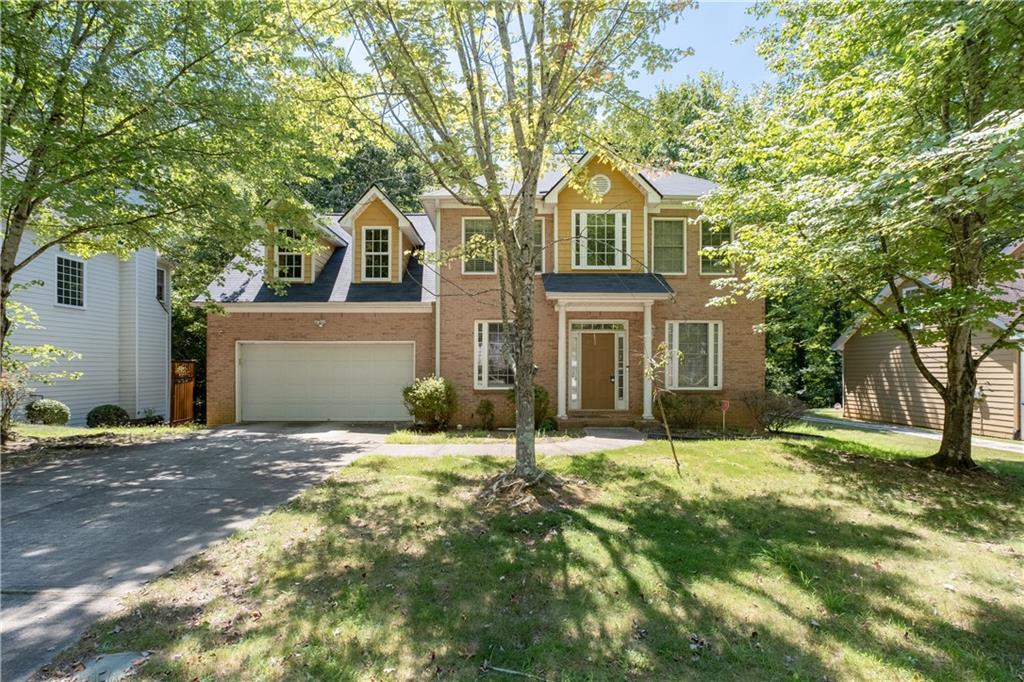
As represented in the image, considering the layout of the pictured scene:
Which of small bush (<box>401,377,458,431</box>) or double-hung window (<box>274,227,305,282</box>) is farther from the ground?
double-hung window (<box>274,227,305,282</box>)

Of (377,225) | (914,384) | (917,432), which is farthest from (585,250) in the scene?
(914,384)

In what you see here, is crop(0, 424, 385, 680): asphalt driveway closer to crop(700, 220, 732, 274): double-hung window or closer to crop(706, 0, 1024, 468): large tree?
crop(706, 0, 1024, 468): large tree

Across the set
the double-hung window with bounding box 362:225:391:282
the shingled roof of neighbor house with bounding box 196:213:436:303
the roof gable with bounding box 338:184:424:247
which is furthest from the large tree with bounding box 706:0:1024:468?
the double-hung window with bounding box 362:225:391:282

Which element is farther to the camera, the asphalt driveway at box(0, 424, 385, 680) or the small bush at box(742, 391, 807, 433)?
the small bush at box(742, 391, 807, 433)

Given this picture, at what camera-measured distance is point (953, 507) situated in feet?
20.2

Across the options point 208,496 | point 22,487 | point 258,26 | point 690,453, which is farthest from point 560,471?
point 258,26

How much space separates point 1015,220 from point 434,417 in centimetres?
1090

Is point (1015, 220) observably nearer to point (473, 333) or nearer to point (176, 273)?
point (473, 333)

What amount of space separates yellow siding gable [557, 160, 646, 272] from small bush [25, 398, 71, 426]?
14.5m

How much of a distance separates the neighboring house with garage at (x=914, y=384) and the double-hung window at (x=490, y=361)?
817 centimetres

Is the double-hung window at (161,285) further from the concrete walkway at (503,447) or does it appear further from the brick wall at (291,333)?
the concrete walkway at (503,447)

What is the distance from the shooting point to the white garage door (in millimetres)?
13641

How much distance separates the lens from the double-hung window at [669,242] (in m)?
13.4

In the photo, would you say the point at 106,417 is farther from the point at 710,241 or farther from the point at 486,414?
the point at 710,241
